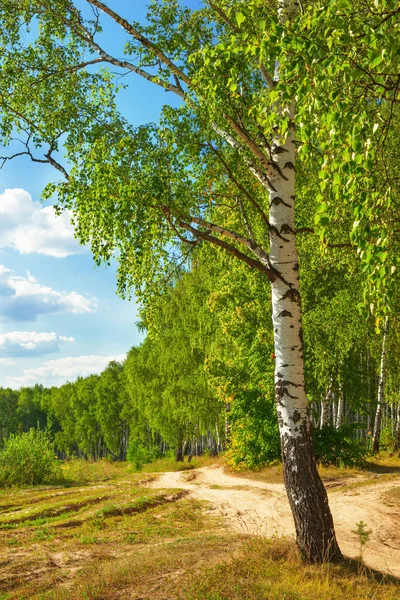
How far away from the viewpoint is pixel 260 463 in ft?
61.1

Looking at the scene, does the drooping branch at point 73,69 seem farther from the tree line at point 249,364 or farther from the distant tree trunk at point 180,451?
the distant tree trunk at point 180,451

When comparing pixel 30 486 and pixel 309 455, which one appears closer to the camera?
pixel 309 455

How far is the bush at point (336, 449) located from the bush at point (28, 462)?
11352 millimetres

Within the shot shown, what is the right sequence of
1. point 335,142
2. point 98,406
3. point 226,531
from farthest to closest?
point 98,406 < point 226,531 < point 335,142

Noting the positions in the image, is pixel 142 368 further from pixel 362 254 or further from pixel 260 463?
pixel 362 254

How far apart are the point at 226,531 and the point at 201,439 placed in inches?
1257

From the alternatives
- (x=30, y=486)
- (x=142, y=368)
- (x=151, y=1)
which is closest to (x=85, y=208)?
(x=151, y=1)

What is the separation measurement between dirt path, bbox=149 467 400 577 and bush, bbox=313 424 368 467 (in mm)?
2245

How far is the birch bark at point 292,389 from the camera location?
7.18 meters

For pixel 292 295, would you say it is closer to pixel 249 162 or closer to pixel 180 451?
pixel 249 162

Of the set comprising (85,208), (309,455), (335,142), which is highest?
(85,208)

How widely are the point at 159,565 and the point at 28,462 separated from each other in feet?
53.3

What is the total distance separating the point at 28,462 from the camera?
21531 millimetres

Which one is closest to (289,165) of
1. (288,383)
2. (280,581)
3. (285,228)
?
(285,228)
